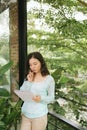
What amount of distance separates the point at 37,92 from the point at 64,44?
2272 millimetres

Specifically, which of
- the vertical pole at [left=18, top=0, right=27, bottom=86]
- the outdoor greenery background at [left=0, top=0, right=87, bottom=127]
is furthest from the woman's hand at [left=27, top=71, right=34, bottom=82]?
the vertical pole at [left=18, top=0, right=27, bottom=86]

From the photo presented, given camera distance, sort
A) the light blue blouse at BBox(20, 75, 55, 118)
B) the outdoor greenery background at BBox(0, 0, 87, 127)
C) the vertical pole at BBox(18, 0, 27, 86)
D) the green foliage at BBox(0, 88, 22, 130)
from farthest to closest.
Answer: the vertical pole at BBox(18, 0, 27, 86) < the outdoor greenery background at BBox(0, 0, 87, 127) < the green foliage at BBox(0, 88, 22, 130) < the light blue blouse at BBox(20, 75, 55, 118)

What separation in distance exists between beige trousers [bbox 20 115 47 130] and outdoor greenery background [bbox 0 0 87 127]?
1.58 metres

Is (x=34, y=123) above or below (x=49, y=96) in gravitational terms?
below

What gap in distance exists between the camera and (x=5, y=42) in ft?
17.1

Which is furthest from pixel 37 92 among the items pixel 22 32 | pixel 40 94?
pixel 22 32

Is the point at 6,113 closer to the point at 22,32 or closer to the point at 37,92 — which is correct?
the point at 37,92

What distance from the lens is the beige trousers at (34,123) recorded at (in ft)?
9.49

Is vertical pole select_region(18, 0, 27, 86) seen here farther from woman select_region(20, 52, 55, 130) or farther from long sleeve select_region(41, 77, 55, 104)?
long sleeve select_region(41, 77, 55, 104)

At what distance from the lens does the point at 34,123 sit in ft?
9.53

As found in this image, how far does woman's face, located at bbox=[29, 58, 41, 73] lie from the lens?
2908 millimetres

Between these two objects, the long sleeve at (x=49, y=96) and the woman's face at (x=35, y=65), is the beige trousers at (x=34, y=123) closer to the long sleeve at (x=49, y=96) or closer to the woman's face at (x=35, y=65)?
the long sleeve at (x=49, y=96)

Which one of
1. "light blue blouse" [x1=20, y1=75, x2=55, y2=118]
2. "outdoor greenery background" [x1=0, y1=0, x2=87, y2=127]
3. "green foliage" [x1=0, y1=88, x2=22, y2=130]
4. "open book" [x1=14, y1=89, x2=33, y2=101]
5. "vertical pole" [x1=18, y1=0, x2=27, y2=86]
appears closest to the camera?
"open book" [x1=14, y1=89, x2=33, y2=101]

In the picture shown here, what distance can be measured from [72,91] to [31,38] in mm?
1069
